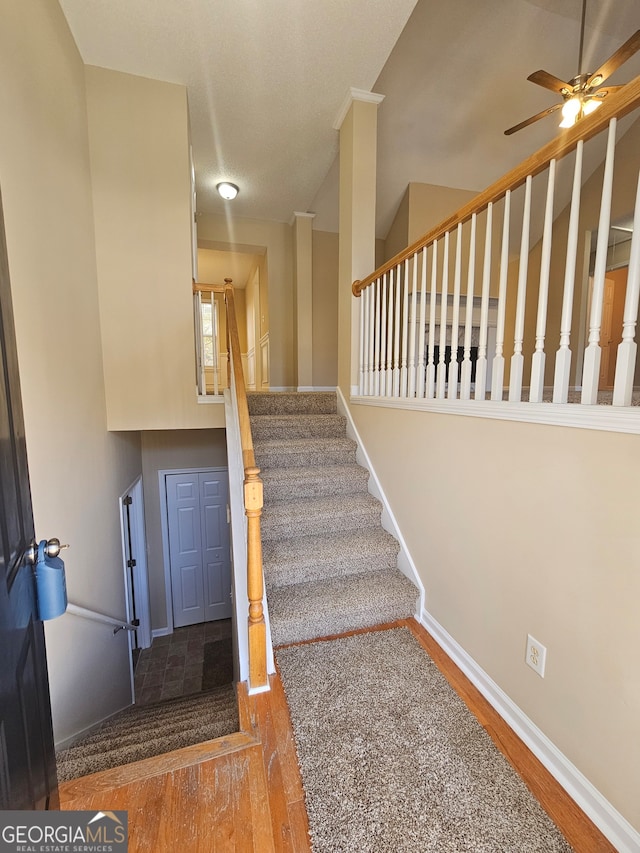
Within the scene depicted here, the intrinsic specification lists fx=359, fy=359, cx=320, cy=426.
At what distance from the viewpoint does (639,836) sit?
1031mm

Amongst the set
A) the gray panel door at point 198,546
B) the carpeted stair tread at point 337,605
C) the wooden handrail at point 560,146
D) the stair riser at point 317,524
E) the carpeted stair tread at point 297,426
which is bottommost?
the gray panel door at point 198,546

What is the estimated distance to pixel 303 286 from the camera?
489 centimetres

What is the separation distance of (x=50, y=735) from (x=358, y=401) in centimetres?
243

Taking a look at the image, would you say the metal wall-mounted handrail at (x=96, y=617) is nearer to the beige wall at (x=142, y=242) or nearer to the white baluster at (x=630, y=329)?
the beige wall at (x=142, y=242)

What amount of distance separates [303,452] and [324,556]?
85 cm

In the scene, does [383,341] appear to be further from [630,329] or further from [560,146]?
[630,329]

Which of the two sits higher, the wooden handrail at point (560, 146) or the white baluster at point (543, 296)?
the wooden handrail at point (560, 146)

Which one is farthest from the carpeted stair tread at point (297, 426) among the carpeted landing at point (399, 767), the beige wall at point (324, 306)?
the beige wall at point (324, 306)

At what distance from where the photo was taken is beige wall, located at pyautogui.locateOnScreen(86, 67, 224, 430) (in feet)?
8.73

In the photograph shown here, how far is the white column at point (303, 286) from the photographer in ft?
15.9

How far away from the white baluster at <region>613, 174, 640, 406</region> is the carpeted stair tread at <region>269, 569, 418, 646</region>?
59.3 inches

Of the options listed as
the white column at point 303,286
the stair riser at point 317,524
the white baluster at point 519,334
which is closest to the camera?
the white baluster at point 519,334

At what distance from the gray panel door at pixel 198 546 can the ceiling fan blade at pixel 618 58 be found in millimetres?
4760

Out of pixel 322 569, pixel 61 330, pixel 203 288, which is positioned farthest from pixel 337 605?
pixel 203 288
